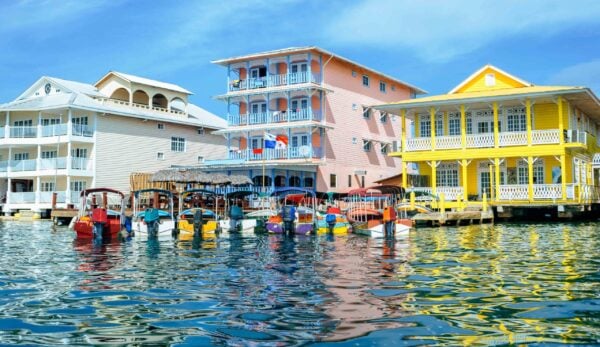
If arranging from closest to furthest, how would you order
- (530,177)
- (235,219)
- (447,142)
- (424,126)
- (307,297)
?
(307,297)
(235,219)
(530,177)
(447,142)
(424,126)

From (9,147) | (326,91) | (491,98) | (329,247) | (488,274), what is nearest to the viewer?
(488,274)

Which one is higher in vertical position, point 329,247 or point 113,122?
point 113,122

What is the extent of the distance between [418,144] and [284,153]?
35.4ft

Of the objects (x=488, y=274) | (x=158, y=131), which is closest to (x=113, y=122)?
(x=158, y=131)

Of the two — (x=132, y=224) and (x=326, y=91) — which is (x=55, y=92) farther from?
(x=132, y=224)

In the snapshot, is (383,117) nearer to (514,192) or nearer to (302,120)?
(302,120)

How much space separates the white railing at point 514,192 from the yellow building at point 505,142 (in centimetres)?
6

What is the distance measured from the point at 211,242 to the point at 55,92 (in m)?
32.9

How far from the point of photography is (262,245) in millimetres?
22625

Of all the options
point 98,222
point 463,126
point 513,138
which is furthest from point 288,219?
point 513,138

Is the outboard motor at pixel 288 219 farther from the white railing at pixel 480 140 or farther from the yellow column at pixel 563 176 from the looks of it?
the yellow column at pixel 563 176

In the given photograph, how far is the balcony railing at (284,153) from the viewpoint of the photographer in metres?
45.0

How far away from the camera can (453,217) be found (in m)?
32.7

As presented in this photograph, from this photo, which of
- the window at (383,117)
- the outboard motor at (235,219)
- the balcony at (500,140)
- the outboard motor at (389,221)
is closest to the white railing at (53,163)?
the outboard motor at (235,219)
